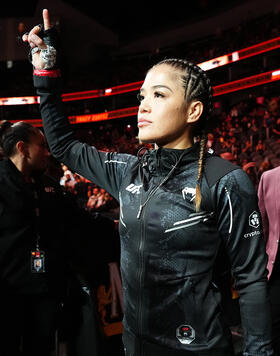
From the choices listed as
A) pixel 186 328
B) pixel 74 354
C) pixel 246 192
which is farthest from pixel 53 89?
pixel 74 354

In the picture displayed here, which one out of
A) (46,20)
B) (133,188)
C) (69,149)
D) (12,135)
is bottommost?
(133,188)

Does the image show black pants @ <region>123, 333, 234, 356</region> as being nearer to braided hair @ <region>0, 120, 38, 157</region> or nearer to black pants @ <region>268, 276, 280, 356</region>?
black pants @ <region>268, 276, 280, 356</region>

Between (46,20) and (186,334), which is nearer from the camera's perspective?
(186,334)

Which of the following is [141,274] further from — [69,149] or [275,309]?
[275,309]

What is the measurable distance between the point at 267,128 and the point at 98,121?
1471cm

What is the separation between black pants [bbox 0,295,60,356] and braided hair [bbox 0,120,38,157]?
2.81 feet

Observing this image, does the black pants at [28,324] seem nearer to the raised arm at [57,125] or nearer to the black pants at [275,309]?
the raised arm at [57,125]

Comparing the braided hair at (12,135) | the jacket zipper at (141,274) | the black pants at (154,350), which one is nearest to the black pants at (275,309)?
the black pants at (154,350)

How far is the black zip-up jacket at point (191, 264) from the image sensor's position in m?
1.06

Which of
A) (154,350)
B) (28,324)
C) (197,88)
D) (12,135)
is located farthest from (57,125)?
(28,324)

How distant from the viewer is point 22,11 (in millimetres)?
20797

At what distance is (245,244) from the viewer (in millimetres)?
1073

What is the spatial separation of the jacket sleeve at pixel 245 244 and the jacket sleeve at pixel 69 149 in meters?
0.42

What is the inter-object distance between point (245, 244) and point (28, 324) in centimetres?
152
